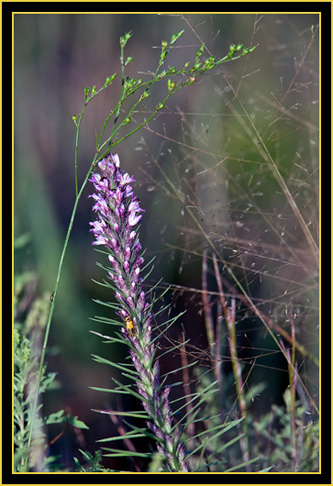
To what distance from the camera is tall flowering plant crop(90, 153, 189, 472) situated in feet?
3.74

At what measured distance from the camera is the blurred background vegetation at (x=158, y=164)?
6.98 ft

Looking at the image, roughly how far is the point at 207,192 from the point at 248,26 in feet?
3.30

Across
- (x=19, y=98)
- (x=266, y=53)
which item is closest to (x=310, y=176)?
(x=266, y=53)

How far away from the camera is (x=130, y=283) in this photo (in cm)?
116

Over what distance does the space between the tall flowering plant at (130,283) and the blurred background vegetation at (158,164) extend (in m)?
0.76

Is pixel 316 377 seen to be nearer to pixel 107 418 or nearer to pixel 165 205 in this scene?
pixel 107 418

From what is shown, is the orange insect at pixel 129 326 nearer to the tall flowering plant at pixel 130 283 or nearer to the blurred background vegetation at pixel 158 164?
the tall flowering plant at pixel 130 283

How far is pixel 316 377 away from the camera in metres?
1.78

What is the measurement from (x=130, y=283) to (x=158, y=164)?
101cm

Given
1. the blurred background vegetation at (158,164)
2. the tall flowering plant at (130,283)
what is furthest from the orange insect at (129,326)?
the blurred background vegetation at (158,164)

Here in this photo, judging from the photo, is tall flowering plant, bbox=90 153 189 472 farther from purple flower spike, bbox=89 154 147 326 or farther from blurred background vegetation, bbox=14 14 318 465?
blurred background vegetation, bbox=14 14 318 465

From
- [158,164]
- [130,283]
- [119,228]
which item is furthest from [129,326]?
[158,164]

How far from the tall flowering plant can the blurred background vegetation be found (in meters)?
0.76

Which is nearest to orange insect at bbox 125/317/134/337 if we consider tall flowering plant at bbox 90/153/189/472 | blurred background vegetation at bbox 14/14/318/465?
tall flowering plant at bbox 90/153/189/472
